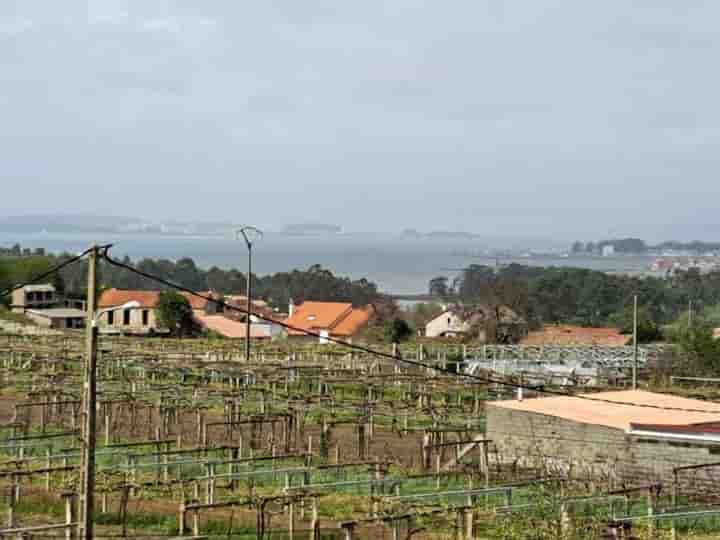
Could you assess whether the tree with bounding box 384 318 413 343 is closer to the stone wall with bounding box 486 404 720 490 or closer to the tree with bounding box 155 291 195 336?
the tree with bounding box 155 291 195 336

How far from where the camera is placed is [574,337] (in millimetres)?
52562

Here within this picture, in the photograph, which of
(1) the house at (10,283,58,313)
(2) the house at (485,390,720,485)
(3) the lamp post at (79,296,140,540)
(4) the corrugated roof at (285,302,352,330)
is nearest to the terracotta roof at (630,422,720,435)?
(2) the house at (485,390,720,485)

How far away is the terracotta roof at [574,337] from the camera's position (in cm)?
5056

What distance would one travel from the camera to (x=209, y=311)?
67812 millimetres

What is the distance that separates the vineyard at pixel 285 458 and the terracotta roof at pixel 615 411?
36.7 inches

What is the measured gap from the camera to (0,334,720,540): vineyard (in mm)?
13148

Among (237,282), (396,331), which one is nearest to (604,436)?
(396,331)

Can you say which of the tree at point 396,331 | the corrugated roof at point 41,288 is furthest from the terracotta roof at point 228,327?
the corrugated roof at point 41,288

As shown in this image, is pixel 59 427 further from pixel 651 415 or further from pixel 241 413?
pixel 651 415

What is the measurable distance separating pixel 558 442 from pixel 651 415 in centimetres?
179

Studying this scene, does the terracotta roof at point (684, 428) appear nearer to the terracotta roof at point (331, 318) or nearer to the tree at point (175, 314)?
the terracotta roof at point (331, 318)

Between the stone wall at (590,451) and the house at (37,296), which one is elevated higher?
the house at (37,296)

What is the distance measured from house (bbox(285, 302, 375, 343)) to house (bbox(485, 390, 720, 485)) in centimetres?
3476

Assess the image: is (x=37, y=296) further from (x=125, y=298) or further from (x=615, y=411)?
(x=615, y=411)
